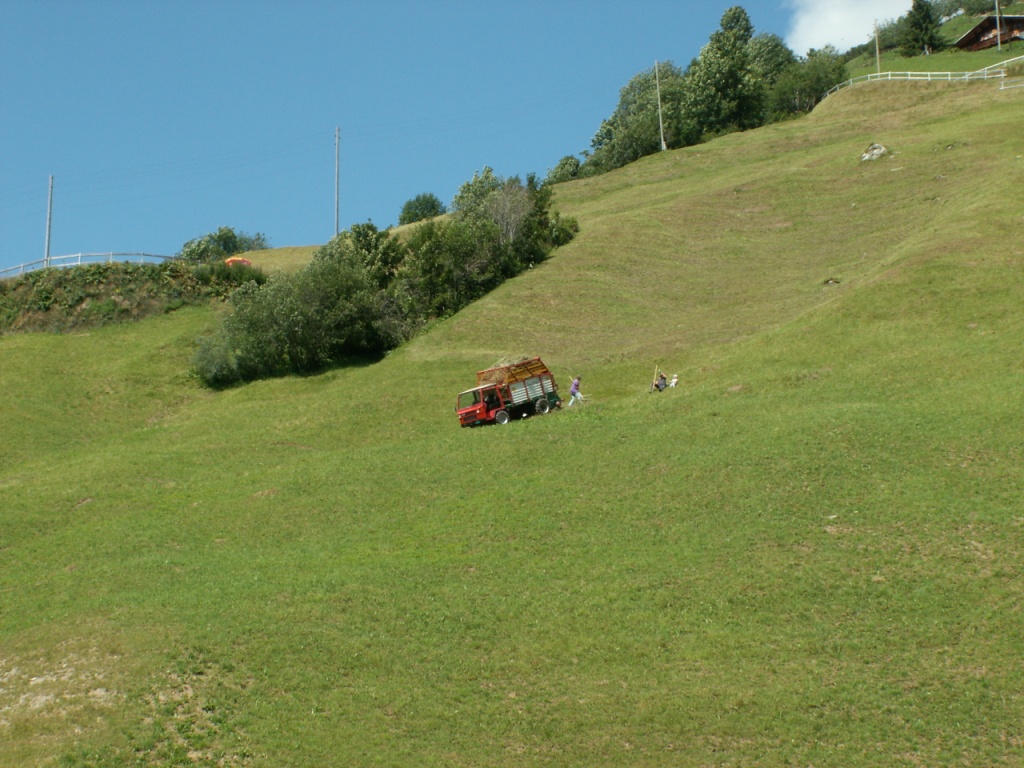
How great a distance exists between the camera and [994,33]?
440 feet

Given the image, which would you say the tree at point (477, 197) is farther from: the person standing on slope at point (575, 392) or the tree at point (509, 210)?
the person standing on slope at point (575, 392)

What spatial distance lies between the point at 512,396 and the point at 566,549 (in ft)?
50.2

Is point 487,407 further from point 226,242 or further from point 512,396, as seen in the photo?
point 226,242

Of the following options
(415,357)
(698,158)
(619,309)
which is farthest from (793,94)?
(415,357)

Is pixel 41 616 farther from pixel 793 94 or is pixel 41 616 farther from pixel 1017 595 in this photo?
pixel 793 94

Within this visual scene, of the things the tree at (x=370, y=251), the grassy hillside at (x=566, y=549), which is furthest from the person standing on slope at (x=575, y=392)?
the tree at (x=370, y=251)

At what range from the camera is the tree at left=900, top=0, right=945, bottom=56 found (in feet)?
487

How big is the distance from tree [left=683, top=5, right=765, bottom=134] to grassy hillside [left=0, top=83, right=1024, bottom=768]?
6737 centimetres

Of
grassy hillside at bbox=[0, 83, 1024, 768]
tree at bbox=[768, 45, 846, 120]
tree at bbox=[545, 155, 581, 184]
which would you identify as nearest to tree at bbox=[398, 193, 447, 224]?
tree at bbox=[545, 155, 581, 184]

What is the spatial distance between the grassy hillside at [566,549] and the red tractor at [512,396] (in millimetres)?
1385

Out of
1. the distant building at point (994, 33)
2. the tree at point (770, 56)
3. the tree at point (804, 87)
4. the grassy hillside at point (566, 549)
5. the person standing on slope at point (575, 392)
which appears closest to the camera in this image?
the grassy hillside at point (566, 549)

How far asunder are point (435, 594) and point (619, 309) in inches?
1562

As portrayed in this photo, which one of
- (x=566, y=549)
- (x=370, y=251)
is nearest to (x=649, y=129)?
(x=370, y=251)

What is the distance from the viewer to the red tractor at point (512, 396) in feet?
147
